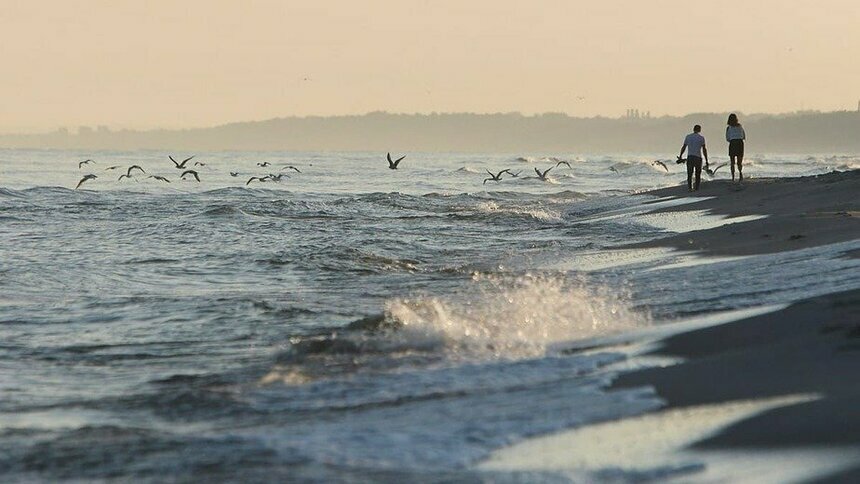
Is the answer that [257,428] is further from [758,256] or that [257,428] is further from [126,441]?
[758,256]

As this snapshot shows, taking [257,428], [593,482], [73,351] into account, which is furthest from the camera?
[73,351]

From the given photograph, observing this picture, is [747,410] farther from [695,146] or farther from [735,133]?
[695,146]

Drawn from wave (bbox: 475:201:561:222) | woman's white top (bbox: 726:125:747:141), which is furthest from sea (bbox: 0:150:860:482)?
wave (bbox: 475:201:561:222)

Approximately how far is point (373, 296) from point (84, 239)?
1199cm

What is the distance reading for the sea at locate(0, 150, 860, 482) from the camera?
593 centimetres

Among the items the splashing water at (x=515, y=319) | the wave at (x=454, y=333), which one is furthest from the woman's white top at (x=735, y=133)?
the wave at (x=454, y=333)

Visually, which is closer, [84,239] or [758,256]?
[758,256]

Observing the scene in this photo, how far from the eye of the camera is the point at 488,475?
5262 mm

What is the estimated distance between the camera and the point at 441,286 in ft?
47.0

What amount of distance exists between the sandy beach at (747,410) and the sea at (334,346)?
0.63ft

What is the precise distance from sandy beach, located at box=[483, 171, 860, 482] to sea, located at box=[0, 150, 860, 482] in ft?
0.63

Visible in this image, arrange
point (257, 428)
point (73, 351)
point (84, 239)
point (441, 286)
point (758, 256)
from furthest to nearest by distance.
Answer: point (84, 239) → point (441, 286) → point (758, 256) → point (73, 351) → point (257, 428)

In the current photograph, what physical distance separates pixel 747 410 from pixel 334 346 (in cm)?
406

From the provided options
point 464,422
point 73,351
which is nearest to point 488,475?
point 464,422
